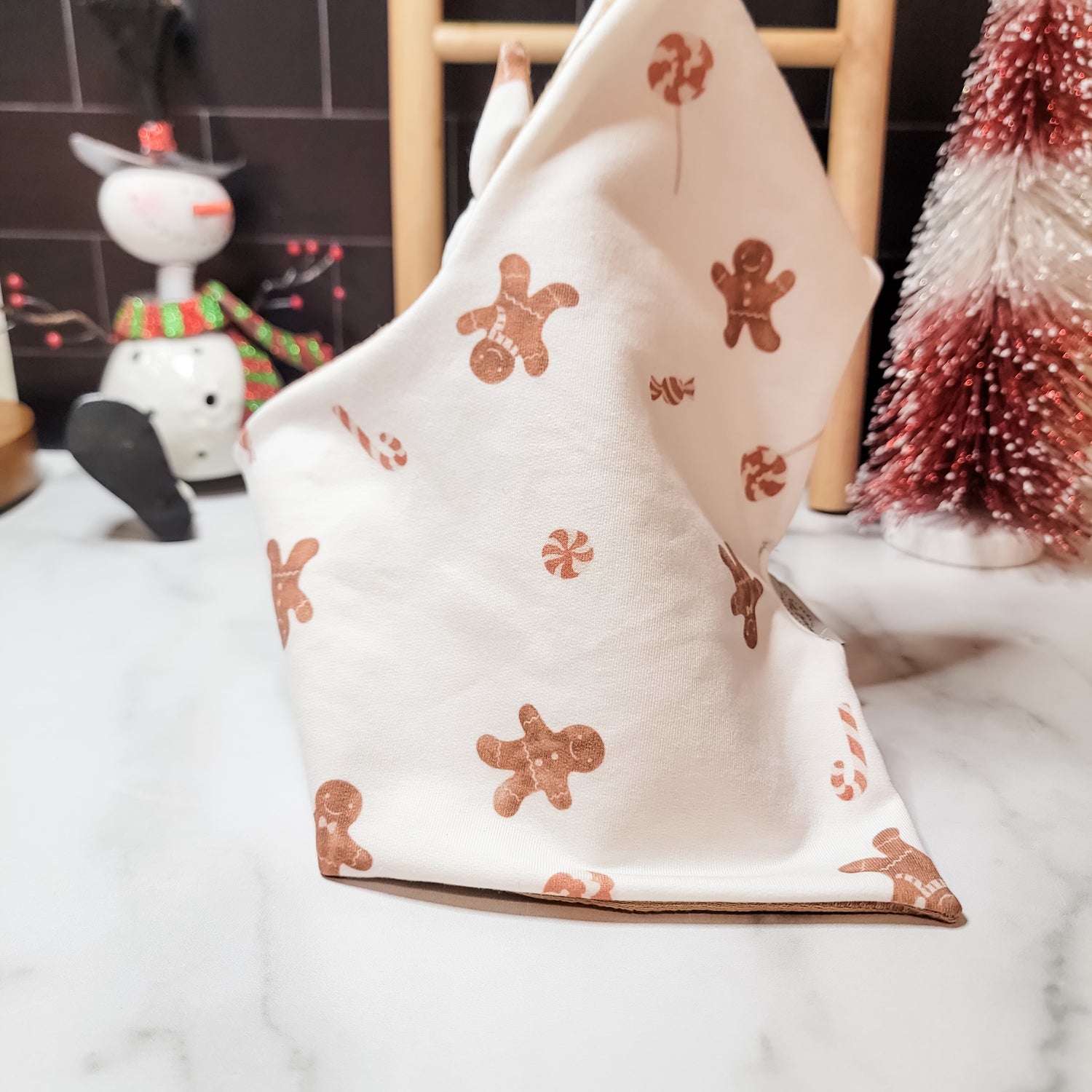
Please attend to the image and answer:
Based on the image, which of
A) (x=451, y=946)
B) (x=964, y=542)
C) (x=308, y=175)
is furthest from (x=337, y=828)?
(x=308, y=175)

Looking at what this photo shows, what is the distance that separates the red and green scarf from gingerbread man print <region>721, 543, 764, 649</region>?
0.42 metres

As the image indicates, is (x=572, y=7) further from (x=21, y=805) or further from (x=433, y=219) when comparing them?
(x=21, y=805)

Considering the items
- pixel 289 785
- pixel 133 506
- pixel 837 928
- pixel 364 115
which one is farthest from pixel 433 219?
pixel 837 928

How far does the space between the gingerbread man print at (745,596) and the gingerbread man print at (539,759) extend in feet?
0.25

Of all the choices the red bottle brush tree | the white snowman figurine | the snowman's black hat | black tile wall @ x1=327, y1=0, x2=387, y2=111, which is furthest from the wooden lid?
the red bottle brush tree

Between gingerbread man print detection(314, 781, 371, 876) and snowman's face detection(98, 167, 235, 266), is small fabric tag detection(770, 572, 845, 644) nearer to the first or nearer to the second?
gingerbread man print detection(314, 781, 371, 876)

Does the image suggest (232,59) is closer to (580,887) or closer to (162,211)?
(162,211)

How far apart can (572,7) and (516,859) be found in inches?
23.7

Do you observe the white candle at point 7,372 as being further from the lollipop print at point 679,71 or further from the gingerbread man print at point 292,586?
the lollipop print at point 679,71

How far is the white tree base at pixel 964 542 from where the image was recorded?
631 mm

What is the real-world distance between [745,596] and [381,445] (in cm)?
15

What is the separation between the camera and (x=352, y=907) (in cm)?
34

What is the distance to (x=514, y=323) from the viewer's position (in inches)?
14.5

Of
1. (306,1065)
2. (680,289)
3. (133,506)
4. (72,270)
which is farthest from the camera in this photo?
(72,270)
